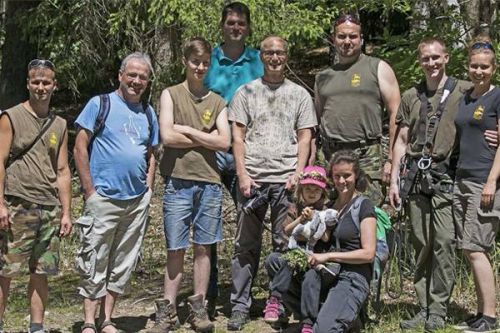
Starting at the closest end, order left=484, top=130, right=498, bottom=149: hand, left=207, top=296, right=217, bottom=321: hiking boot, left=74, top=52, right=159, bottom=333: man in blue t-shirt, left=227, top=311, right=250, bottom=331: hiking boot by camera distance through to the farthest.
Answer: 1. left=484, top=130, right=498, bottom=149: hand
2. left=74, top=52, right=159, bottom=333: man in blue t-shirt
3. left=227, top=311, right=250, bottom=331: hiking boot
4. left=207, top=296, right=217, bottom=321: hiking boot

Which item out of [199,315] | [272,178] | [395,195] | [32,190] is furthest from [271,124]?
[32,190]

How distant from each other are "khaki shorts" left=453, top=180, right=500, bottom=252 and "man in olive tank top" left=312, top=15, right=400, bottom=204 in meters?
0.70

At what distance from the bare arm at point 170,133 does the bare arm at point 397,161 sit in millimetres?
→ 1471

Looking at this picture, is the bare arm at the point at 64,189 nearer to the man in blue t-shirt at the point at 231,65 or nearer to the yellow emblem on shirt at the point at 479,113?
the man in blue t-shirt at the point at 231,65

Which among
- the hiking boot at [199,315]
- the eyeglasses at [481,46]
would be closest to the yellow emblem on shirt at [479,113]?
the eyeglasses at [481,46]

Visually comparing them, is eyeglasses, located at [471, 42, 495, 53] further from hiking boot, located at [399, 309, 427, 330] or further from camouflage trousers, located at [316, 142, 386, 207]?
hiking boot, located at [399, 309, 427, 330]

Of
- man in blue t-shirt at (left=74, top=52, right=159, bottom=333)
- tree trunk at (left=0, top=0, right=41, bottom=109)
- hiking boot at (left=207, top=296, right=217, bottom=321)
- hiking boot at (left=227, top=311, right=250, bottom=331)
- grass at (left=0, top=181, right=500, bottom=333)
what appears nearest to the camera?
man in blue t-shirt at (left=74, top=52, right=159, bottom=333)

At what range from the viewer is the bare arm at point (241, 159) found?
6.23 metres

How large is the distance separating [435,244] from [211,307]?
76.7 inches

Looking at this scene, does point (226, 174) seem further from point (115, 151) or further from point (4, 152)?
point (4, 152)

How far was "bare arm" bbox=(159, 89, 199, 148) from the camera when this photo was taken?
6.15 m

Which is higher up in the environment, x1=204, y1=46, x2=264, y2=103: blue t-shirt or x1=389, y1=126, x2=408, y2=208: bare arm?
x1=204, y1=46, x2=264, y2=103: blue t-shirt

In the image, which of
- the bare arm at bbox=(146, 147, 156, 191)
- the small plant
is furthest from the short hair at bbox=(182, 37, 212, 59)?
the small plant

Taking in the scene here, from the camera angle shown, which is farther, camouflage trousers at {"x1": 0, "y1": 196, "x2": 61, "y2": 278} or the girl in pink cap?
the girl in pink cap
